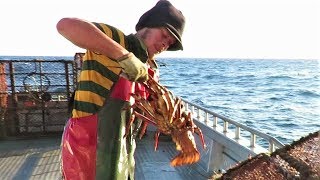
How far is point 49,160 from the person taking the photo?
951 cm

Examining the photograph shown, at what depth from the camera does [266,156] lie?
200cm

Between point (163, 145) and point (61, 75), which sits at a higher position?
point (61, 75)

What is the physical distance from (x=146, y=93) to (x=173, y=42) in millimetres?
449

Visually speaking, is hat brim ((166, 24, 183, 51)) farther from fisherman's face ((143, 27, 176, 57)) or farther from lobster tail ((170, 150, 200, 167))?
lobster tail ((170, 150, 200, 167))

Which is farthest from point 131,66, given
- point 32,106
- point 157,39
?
point 32,106

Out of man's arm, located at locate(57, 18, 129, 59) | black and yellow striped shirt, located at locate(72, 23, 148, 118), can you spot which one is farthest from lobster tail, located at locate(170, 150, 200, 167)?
man's arm, located at locate(57, 18, 129, 59)

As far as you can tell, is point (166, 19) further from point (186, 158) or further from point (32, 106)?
point (32, 106)

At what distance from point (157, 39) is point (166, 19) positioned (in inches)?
5.6

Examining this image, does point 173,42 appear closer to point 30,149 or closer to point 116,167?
point 116,167

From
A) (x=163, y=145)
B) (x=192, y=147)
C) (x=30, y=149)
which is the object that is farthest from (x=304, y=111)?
(x=192, y=147)

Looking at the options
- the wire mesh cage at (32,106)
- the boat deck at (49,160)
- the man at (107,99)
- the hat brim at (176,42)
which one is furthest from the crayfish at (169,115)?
the wire mesh cage at (32,106)

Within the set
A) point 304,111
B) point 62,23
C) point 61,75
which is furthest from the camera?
point 304,111

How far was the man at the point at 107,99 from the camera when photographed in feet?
7.27

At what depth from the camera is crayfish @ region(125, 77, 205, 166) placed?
7.50 feet
